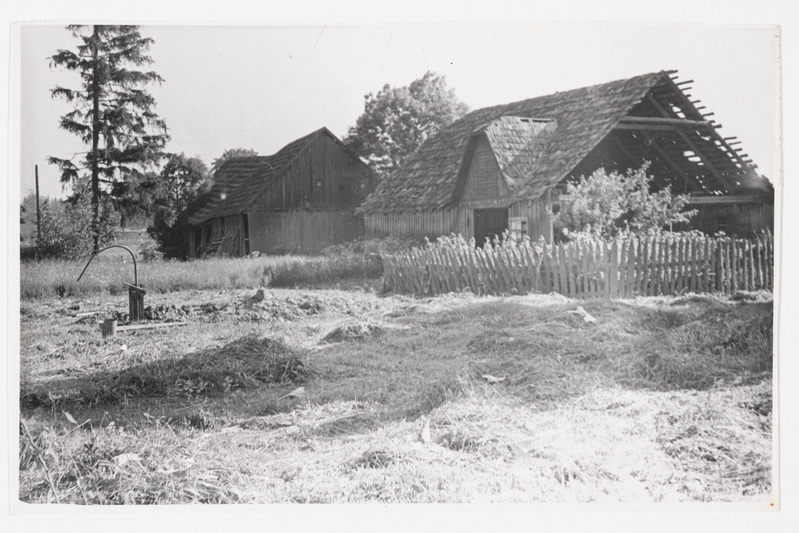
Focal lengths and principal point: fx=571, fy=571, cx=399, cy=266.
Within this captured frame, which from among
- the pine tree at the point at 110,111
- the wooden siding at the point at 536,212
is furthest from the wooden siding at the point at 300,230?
the wooden siding at the point at 536,212

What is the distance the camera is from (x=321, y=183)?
495cm

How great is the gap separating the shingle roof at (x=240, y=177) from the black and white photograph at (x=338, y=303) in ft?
0.07

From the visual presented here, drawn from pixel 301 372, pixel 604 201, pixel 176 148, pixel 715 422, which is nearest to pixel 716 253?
pixel 604 201

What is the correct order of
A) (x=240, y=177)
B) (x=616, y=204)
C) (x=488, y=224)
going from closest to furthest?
1. (x=240, y=177)
2. (x=616, y=204)
3. (x=488, y=224)

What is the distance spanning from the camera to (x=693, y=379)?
4133 millimetres

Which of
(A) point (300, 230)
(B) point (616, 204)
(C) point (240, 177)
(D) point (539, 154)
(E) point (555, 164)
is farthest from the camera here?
(D) point (539, 154)

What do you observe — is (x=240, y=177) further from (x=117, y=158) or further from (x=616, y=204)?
(x=616, y=204)

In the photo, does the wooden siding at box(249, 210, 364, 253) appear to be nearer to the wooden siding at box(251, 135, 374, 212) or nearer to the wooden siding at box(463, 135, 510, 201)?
the wooden siding at box(251, 135, 374, 212)

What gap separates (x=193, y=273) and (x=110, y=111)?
1306mm

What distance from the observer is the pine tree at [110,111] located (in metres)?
4.09

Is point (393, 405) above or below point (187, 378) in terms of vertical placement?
below

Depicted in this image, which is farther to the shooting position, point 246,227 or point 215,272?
point 246,227

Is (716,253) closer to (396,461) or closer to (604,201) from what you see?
(604,201)

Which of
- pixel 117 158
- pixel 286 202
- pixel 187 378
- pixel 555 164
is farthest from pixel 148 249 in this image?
pixel 555 164
